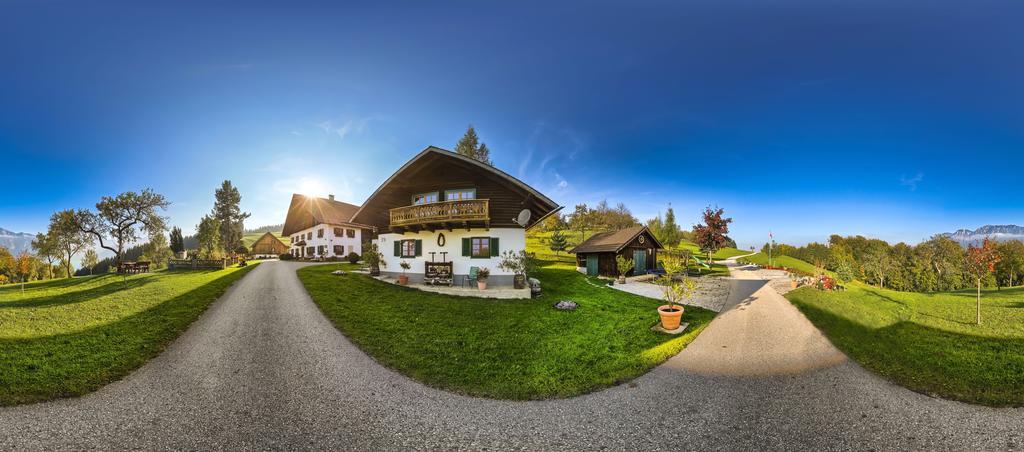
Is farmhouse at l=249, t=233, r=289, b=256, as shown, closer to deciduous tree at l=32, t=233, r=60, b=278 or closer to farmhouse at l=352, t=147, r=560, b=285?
deciduous tree at l=32, t=233, r=60, b=278

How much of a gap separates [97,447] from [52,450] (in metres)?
0.56

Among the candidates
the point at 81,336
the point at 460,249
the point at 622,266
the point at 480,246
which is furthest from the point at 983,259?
the point at 81,336

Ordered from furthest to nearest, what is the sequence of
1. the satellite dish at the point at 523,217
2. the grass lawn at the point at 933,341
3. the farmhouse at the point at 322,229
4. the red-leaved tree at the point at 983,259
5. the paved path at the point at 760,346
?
the farmhouse at the point at 322,229
the satellite dish at the point at 523,217
the red-leaved tree at the point at 983,259
the paved path at the point at 760,346
the grass lawn at the point at 933,341

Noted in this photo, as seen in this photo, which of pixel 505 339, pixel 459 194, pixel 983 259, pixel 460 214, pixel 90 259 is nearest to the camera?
pixel 505 339

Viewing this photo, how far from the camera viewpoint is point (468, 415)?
5.43 m

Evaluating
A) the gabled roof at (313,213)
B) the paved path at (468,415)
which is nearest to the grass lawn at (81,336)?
the paved path at (468,415)

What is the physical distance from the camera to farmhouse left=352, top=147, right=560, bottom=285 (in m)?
19.0

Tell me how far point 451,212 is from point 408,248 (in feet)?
17.1

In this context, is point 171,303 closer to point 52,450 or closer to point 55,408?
point 55,408

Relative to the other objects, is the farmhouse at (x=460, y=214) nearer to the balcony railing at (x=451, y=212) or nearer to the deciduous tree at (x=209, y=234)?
the balcony railing at (x=451, y=212)

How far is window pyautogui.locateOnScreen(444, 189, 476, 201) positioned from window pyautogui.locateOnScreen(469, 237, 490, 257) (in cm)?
244

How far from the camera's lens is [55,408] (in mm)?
5617

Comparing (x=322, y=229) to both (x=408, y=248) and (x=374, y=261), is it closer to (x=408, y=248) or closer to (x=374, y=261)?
(x=374, y=261)

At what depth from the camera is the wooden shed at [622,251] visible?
2830 cm
